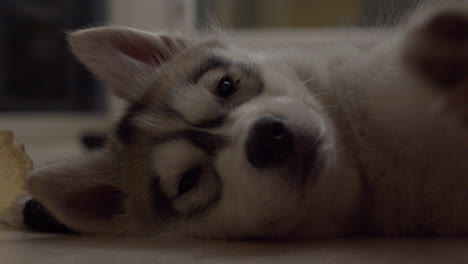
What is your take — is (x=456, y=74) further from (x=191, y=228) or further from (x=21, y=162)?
(x=21, y=162)

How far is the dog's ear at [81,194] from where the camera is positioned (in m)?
1.46

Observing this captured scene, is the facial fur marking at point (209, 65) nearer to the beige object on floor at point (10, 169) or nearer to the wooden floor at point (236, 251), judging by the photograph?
the wooden floor at point (236, 251)

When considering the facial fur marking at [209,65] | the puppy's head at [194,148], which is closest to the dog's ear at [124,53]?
the puppy's head at [194,148]

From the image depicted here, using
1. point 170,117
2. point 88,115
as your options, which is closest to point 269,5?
point 88,115

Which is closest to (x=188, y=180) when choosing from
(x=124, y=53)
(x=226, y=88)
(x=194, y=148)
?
(x=194, y=148)

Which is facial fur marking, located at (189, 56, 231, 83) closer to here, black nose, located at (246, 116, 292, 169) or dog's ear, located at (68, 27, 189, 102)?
dog's ear, located at (68, 27, 189, 102)

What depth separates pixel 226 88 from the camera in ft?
4.74

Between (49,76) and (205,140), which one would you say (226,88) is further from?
(49,76)

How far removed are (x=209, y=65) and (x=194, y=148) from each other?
0.97 feet

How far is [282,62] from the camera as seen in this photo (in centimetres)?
156

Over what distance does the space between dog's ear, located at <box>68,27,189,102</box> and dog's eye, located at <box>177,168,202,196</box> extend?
0.35m

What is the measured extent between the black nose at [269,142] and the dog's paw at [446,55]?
369mm

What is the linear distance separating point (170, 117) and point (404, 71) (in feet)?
2.24

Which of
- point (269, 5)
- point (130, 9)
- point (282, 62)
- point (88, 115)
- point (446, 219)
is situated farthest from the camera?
point (88, 115)
